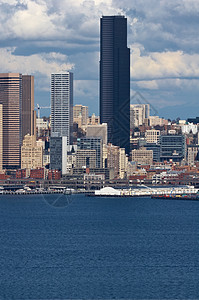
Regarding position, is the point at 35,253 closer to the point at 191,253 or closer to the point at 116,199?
the point at 191,253

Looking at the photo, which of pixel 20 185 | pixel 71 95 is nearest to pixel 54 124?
pixel 71 95

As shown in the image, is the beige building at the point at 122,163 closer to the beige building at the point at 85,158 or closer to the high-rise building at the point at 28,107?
the beige building at the point at 85,158

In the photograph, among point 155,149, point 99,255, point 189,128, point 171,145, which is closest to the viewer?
point 99,255

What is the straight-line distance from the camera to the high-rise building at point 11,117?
142 meters

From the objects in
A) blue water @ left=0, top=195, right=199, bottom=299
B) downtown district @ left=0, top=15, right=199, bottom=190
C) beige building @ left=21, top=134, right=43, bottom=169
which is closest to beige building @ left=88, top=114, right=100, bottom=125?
downtown district @ left=0, top=15, right=199, bottom=190

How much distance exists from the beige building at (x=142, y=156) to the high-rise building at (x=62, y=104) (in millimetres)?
13306

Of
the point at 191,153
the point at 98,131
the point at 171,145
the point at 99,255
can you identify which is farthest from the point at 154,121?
the point at 99,255

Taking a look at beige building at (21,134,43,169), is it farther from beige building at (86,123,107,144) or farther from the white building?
the white building

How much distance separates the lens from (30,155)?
140250mm

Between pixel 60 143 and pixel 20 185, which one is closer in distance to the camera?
pixel 20 185

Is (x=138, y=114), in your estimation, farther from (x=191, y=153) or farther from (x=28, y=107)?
(x=28, y=107)

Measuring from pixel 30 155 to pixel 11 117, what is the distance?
305 inches

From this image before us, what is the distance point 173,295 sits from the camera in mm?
35656

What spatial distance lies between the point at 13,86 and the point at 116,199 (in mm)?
57607
